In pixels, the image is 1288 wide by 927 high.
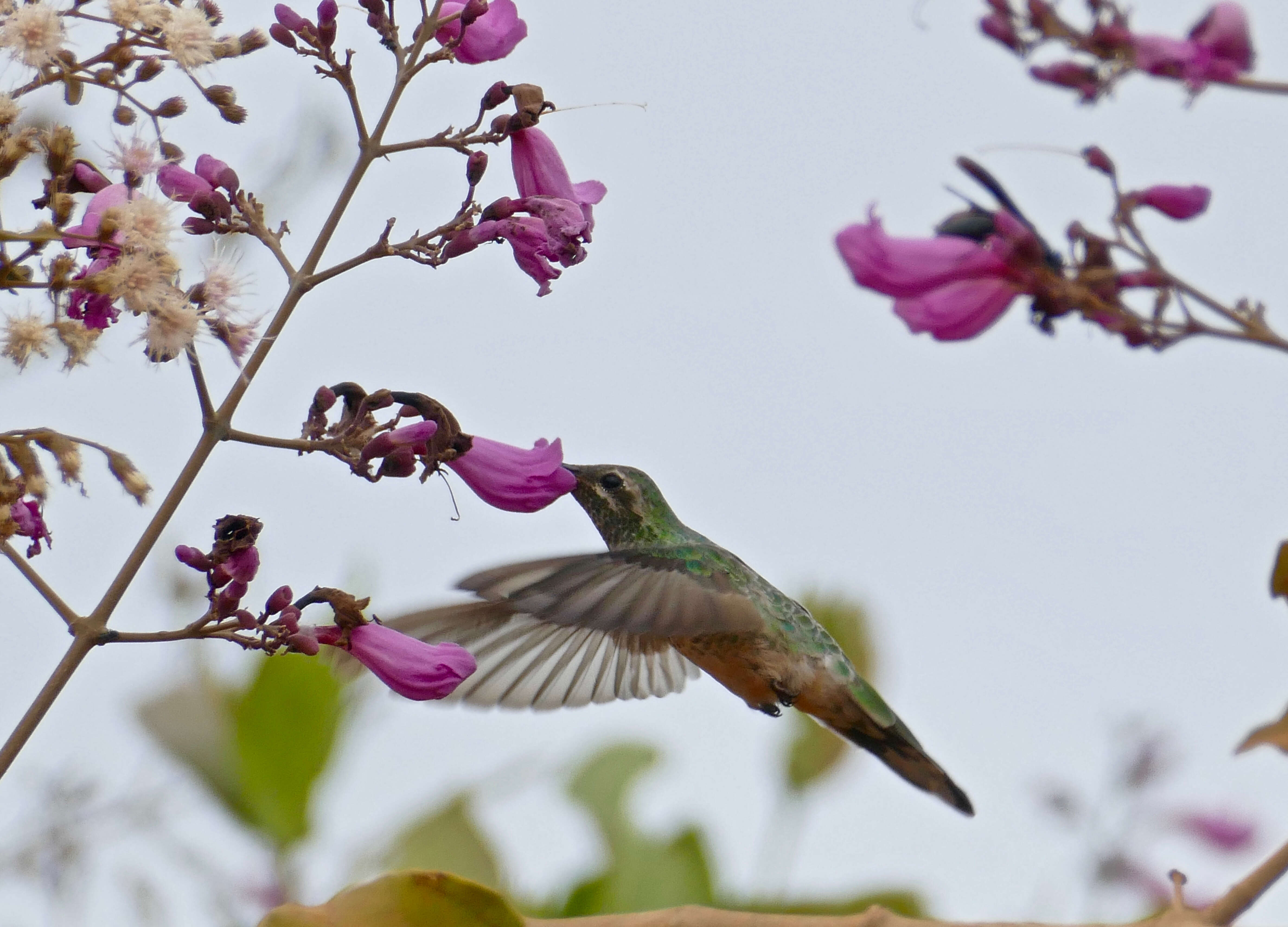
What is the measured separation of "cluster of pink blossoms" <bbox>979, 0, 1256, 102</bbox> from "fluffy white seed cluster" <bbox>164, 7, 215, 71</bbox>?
101 centimetres

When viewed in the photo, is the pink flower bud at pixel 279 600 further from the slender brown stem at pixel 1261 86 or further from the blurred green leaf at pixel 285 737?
the blurred green leaf at pixel 285 737

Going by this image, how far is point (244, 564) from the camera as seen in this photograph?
200 cm

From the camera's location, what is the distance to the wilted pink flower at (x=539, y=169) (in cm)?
234

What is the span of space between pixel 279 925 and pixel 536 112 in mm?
1178

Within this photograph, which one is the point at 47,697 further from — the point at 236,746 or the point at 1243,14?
the point at 236,746

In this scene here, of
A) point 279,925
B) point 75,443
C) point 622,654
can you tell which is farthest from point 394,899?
→ point 622,654

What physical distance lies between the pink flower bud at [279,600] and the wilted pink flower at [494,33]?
84 cm

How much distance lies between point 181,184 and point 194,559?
0.53 metres

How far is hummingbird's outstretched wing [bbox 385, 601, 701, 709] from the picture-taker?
3150mm

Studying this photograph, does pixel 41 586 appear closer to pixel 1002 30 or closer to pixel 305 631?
pixel 305 631

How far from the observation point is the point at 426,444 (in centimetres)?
212

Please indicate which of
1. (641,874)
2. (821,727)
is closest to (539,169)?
(641,874)

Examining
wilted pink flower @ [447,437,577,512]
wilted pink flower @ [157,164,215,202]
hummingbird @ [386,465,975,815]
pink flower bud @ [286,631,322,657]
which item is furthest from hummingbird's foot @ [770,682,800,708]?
wilted pink flower @ [157,164,215,202]

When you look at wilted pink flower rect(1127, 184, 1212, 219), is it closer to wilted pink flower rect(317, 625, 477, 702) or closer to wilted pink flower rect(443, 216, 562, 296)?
wilted pink flower rect(443, 216, 562, 296)
